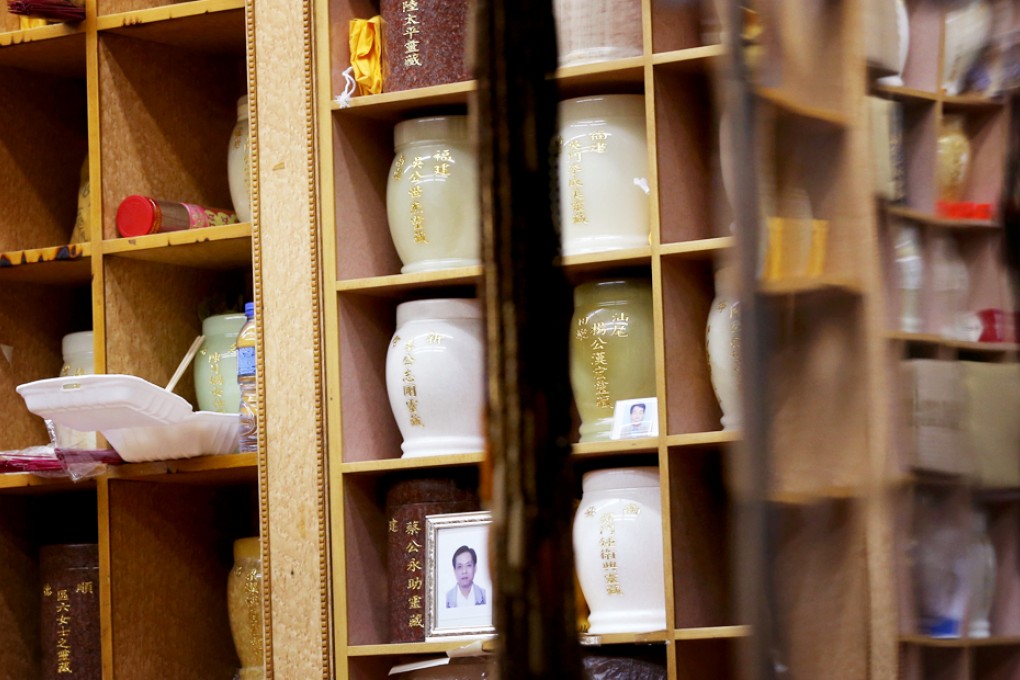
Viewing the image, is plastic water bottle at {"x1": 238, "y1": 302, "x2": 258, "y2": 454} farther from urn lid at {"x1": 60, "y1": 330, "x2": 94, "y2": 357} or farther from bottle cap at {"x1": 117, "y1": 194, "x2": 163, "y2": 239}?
urn lid at {"x1": 60, "y1": 330, "x2": 94, "y2": 357}

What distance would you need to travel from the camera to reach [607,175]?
210 cm

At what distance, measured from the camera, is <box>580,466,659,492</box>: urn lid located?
2059 millimetres

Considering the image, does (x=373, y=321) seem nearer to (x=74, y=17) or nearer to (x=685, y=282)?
(x=685, y=282)

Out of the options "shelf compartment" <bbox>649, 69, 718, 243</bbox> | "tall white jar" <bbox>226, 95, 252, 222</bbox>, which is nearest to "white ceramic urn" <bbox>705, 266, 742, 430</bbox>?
"shelf compartment" <bbox>649, 69, 718, 243</bbox>

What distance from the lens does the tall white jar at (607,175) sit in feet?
6.88

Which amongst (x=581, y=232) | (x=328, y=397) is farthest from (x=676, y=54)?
(x=328, y=397)

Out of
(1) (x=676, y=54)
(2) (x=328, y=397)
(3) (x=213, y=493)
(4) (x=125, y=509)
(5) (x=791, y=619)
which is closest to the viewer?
(5) (x=791, y=619)

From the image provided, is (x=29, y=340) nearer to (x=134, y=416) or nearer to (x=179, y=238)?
(x=179, y=238)

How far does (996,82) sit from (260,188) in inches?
83.6

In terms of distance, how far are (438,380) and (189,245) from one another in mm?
534

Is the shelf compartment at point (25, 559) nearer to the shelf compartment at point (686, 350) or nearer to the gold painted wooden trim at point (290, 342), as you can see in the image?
the gold painted wooden trim at point (290, 342)

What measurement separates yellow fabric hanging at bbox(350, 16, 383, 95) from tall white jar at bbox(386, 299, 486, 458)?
14.0 inches

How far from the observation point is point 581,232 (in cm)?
212

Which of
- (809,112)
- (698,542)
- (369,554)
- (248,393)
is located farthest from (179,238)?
(809,112)
